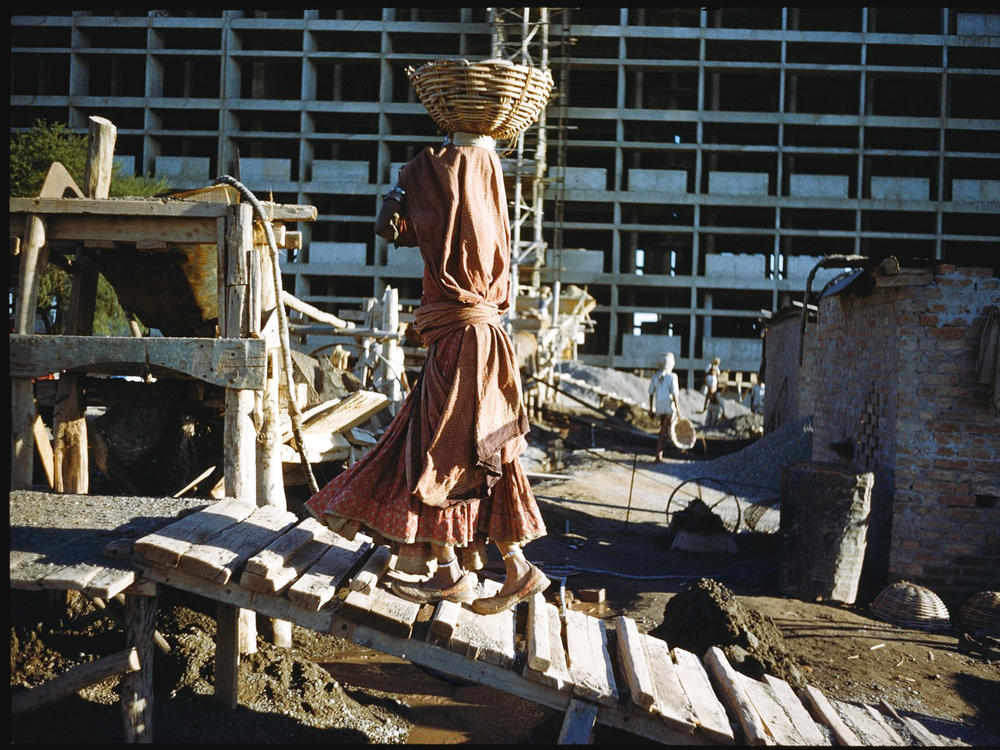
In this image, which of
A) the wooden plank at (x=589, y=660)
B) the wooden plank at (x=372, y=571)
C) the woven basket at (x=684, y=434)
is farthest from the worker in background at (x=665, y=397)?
the wooden plank at (x=372, y=571)

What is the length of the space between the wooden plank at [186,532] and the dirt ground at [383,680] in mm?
893

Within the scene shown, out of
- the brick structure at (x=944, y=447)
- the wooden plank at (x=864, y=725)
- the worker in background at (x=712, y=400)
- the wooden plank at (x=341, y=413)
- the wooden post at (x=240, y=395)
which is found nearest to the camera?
the wooden plank at (x=864, y=725)

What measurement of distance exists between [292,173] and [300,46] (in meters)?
5.10

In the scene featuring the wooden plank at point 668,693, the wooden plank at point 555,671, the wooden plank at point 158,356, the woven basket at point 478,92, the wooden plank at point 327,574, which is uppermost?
the woven basket at point 478,92

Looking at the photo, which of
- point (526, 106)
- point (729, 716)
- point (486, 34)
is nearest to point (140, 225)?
point (526, 106)

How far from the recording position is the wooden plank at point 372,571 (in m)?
3.75

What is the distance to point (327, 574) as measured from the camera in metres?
3.89

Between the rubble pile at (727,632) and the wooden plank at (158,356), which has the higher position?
the wooden plank at (158,356)

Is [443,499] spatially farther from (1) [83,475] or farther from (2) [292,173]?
(2) [292,173]

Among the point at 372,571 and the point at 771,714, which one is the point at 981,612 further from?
the point at 372,571

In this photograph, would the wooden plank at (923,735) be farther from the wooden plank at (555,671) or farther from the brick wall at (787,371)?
the brick wall at (787,371)

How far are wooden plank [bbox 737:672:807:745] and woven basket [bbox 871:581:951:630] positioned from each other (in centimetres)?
289

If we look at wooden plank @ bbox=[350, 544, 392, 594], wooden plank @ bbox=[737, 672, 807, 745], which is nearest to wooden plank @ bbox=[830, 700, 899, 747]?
wooden plank @ bbox=[737, 672, 807, 745]

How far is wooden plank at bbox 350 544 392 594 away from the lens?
148 inches
